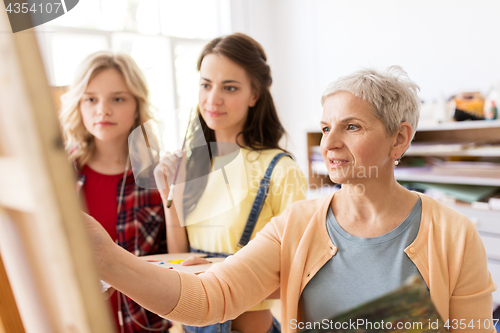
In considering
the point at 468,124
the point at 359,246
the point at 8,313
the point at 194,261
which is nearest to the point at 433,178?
the point at 468,124

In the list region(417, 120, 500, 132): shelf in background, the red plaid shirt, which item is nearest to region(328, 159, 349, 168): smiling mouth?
the red plaid shirt

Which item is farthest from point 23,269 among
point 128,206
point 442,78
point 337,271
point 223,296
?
point 442,78

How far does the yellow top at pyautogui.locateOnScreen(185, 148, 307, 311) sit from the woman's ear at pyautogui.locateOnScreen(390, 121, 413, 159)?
0.34 metres

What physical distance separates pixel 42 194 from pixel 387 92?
0.77 m

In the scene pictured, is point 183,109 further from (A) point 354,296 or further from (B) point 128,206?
(A) point 354,296

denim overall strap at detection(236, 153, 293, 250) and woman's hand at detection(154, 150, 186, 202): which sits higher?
A: woman's hand at detection(154, 150, 186, 202)

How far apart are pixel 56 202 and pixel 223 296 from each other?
2.03 ft

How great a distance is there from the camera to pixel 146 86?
1.16m

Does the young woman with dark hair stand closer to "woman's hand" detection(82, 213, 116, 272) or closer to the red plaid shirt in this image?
the red plaid shirt

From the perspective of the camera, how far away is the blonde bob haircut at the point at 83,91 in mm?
1103

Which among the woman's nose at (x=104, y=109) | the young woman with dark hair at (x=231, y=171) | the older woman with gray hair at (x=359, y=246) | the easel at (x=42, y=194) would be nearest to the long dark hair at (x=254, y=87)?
the young woman with dark hair at (x=231, y=171)

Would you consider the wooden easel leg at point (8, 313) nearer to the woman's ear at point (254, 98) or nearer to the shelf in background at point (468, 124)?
the woman's ear at point (254, 98)

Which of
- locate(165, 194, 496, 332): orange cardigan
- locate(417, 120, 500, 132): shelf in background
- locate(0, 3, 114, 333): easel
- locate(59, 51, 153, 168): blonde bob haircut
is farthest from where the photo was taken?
locate(417, 120, 500, 132): shelf in background

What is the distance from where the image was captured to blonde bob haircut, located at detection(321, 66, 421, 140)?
84cm
